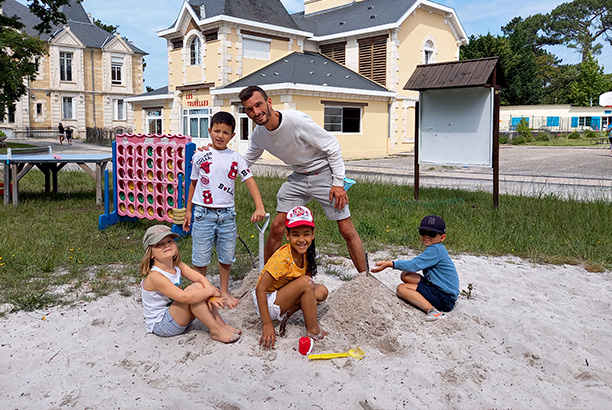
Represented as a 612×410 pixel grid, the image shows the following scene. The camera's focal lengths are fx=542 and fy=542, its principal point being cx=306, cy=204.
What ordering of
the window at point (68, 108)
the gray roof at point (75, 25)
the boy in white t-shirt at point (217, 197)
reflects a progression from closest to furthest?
the boy in white t-shirt at point (217, 197) < the gray roof at point (75, 25) < the window at point (68, 108)

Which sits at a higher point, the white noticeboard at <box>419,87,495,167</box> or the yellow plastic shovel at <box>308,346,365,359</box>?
the white noticeboard at <box>419,87,495,167</box>

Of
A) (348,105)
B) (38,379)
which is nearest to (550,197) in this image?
(38,379)

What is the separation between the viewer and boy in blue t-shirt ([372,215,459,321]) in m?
4.33

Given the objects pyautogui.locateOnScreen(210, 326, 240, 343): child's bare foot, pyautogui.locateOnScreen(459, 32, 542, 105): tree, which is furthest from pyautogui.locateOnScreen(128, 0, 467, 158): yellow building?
pyautogui.locateOnScreen(210, 326, 240, 343): child's bare foot

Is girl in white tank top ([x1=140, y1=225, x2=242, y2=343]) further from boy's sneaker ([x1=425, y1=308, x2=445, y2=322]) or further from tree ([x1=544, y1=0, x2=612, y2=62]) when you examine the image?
tree ([x1=544, y1=0, x2=612, y2=62])

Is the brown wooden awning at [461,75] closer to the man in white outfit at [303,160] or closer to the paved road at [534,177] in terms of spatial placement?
the paved road at [534,177]

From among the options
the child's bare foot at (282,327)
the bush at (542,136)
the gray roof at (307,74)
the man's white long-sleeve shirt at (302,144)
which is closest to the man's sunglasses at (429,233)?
the man's white long-sleeve shirt at (302,144)

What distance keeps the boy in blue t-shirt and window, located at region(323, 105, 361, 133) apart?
67.0ft

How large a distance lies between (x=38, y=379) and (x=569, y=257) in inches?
211

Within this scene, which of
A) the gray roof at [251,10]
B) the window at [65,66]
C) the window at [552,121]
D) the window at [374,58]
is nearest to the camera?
the gray roof at [251,10]

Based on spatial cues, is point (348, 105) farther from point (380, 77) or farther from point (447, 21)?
point (447, 21)

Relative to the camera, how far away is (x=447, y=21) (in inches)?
1252

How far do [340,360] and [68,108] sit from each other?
50768 mm

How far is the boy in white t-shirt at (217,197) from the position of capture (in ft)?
15.1
